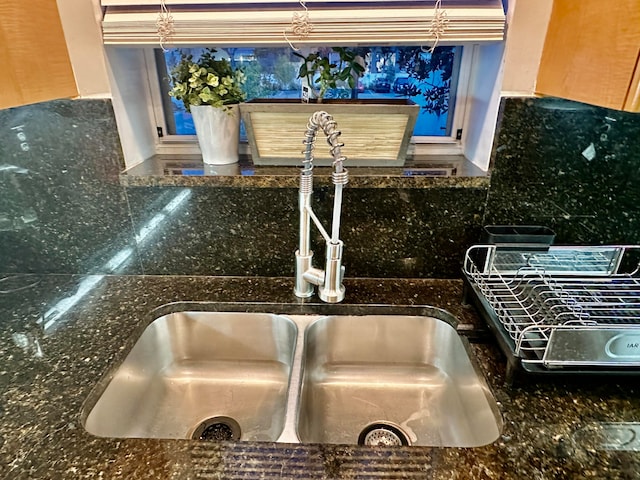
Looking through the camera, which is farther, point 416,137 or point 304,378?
point 416,137

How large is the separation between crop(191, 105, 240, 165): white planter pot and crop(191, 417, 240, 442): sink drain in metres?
0.65

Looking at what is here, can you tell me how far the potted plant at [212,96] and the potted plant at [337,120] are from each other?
0.06 meters

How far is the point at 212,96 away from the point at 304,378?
71 cm

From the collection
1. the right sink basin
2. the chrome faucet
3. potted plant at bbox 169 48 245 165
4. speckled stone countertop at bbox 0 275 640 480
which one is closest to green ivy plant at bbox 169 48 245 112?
potted plant at bbox 169 48 245 165

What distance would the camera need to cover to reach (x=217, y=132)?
3.64 ft

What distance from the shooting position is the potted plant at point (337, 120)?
3.36 feet

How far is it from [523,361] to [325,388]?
49cm

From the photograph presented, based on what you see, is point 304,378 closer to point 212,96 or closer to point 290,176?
point 290,176

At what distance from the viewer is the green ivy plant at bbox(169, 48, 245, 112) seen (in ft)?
3.43

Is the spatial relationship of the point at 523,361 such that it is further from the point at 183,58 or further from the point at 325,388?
the point at 183,58

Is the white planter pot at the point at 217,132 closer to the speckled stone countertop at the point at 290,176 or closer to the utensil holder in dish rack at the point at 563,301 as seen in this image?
the speckled stone countertop at the point at 290,176

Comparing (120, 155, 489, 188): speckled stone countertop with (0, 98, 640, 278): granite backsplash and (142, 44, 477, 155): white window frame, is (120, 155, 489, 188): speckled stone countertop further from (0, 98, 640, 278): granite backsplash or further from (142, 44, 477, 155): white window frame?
(142, 44, 477, 155): white window frame

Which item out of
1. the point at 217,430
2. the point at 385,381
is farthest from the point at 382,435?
the point at 217,430

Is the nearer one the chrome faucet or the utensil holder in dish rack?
the utensil holder in dish rack
